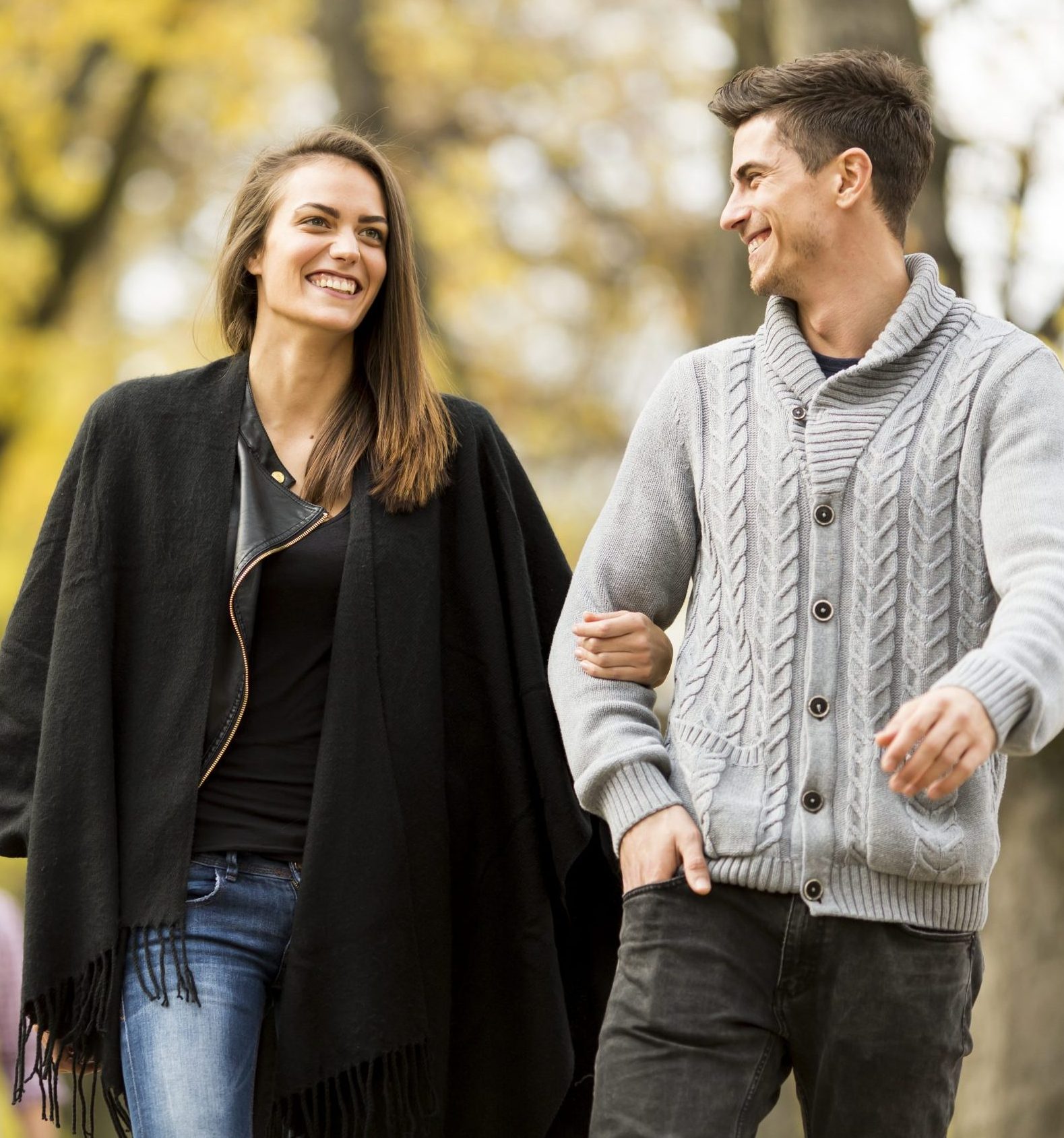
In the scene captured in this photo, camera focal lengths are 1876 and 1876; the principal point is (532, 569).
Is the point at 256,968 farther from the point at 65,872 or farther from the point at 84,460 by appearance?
the point at 84,460

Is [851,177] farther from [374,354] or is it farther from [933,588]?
[374,354]

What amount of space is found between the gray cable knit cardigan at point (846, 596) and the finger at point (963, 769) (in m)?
0.19

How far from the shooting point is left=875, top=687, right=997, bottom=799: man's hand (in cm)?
282

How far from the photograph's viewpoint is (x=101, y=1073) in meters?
3.81

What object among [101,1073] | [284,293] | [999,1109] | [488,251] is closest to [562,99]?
[488,251]

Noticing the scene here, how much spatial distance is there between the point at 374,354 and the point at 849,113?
1244mm

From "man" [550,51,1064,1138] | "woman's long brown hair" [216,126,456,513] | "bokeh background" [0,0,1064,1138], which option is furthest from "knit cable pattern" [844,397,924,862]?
"bokeh background" [0,0,1064,1138]

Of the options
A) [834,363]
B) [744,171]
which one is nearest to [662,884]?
[834,363]

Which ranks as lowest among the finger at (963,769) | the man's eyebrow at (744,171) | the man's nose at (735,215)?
the finger at (963,769)

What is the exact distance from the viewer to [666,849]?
3309 millimetres

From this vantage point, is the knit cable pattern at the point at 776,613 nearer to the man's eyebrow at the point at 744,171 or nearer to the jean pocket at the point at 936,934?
the jean pocket at the point at 936,934

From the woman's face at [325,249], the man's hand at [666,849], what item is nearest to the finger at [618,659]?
the man's hand at [666,849]

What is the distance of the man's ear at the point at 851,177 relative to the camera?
3488 millimetres

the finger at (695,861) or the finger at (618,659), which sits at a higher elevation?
the finger at (618,659)
